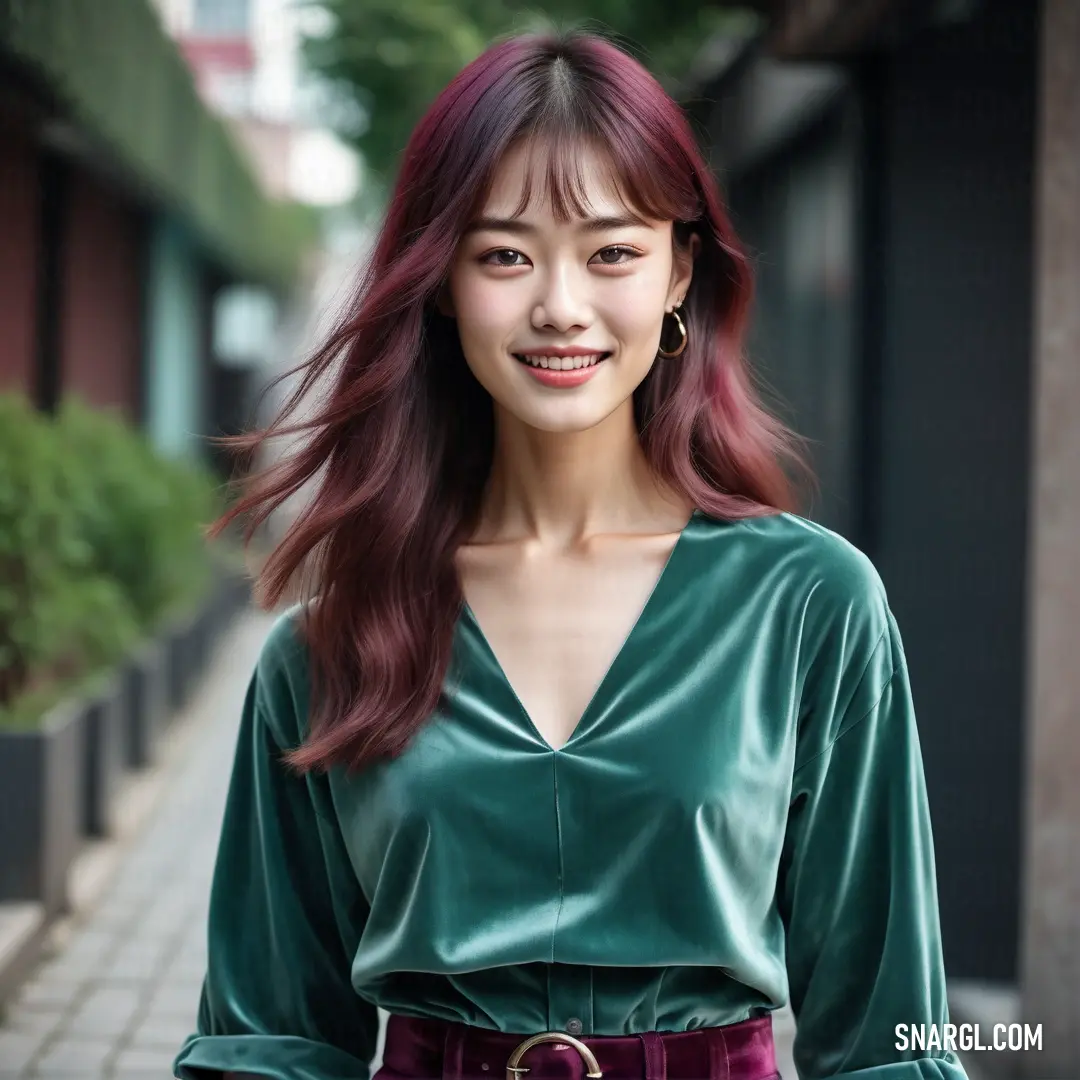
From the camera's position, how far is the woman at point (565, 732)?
67.9 inches

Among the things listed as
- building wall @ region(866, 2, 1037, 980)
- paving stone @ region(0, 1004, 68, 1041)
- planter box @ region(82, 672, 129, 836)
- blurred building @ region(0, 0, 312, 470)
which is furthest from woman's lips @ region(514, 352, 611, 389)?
planter box @ region(82, 672, 129, 836)

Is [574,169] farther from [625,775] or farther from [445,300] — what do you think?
[625,775]

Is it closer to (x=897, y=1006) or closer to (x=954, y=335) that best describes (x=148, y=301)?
(x=954, y=335)

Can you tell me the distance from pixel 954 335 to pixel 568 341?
3241 mm

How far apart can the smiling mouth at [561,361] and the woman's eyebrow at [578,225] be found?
5.4 inches

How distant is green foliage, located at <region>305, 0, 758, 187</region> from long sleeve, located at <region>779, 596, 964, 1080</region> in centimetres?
597

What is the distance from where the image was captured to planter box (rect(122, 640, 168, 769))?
7340 mm

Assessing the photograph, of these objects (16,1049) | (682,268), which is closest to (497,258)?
(682,268)

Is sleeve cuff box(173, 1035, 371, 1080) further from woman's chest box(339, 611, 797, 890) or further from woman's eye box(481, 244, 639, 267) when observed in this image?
woman's eye box(481, 244, 639, 267)

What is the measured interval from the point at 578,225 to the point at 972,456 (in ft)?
10.5

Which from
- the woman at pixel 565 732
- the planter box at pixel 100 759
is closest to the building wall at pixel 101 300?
the planter box at pixel 100 759

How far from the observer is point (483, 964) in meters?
1.71

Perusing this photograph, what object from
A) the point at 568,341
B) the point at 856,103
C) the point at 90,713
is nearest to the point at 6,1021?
the point at 90,713

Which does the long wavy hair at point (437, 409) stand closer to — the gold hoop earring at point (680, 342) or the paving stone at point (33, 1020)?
the gold hoop earring at point (680, 342)
